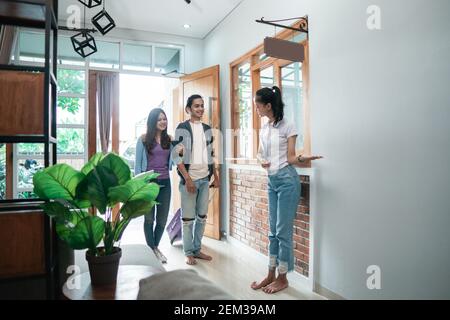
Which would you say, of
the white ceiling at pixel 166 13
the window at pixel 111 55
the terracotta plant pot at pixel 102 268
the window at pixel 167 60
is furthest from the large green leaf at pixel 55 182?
the window at pixel 167 60

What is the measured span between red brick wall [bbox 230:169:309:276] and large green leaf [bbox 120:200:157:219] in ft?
5.74

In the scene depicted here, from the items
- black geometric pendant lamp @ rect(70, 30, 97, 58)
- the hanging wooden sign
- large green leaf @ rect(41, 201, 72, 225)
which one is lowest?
large green leaf @ rect(41, 201, 72, 225)

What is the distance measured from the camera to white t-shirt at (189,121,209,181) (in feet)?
10.5

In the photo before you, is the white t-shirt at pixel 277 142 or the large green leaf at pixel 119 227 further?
the white t-shirt at pixel 277 142

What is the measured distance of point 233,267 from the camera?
3092mm

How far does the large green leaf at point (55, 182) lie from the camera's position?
1073 mm

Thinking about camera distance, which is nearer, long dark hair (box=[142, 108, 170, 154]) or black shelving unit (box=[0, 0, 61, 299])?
black shelving unit (box=[0, 0, 61, 299])

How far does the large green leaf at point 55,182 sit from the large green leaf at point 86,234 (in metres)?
0.12

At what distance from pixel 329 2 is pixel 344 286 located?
2097 mm

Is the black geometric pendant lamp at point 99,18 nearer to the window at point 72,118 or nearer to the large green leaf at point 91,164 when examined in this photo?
the window at point 72,118

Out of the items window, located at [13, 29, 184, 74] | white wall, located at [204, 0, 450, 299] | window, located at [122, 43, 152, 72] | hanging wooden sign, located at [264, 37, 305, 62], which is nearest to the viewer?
white wall, located at [204, 0, 450, 299]

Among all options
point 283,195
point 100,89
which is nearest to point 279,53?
point 283,195

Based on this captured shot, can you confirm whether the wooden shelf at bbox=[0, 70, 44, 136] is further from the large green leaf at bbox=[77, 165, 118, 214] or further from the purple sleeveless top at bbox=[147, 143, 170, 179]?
the purple sleeveless top at bbox=[147, 143, 170, 179]

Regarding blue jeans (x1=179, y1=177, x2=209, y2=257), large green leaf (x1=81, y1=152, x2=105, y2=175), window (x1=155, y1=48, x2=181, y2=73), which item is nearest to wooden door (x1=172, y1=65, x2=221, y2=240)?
window (x1=155, y1=48, x2=181, y2=73)
